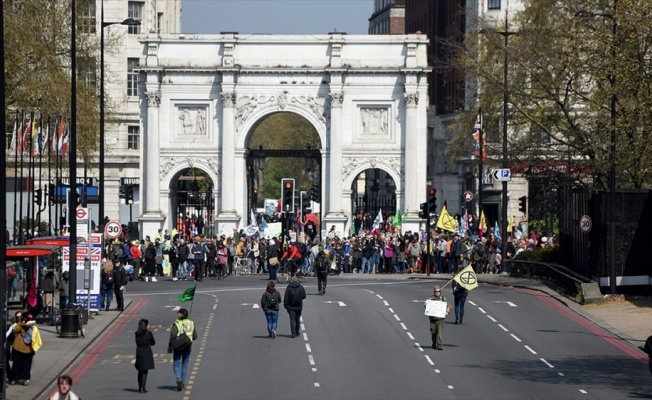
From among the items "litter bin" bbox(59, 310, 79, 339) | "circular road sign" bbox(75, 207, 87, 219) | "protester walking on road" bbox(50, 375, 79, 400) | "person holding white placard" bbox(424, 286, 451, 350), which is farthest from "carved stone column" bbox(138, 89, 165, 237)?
"protester walking on road" bbox(50, 375, 79, 400)

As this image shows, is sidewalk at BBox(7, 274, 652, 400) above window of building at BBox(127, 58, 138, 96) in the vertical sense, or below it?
below

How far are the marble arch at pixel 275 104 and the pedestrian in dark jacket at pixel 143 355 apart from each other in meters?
58.8

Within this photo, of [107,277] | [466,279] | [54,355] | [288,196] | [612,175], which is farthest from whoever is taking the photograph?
[288,196]

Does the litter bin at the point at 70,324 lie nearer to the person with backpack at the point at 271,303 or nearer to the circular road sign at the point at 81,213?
the person with backpack at the point at 271,303

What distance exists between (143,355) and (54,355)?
22.4 ft

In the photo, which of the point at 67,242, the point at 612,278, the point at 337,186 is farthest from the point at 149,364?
the point at 337,186

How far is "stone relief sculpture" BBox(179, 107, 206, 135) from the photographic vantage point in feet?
306

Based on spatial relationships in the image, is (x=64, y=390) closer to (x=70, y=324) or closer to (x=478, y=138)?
(x=70, y=324)

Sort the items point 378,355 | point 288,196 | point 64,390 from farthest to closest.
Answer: point 288,196, point 378,355, point 64,390

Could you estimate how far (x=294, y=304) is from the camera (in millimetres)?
41750

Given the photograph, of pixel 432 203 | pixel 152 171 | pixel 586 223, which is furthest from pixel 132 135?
pixel 586 223

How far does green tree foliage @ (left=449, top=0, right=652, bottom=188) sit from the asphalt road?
6656 millimetres

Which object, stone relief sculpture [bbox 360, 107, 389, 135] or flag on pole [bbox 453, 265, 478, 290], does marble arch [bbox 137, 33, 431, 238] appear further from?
flag on pole [bbox 453, 265, 478, 290]

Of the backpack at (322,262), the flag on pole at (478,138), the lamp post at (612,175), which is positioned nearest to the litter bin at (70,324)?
the backpack at (322,262)
